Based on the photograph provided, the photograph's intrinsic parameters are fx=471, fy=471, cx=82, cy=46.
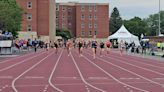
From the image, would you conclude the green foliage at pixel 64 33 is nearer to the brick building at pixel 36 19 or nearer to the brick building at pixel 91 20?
the brick building at pixel 91 20

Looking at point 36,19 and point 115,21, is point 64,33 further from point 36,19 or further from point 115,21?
point 115,21

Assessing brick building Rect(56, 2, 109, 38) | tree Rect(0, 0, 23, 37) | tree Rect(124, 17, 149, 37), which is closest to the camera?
tree Rect(0, 0, 23, 37)

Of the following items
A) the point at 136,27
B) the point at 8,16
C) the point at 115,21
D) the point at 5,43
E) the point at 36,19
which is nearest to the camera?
the point at 5,43

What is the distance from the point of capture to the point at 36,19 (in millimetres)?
110375

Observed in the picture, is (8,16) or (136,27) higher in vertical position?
(136,27)

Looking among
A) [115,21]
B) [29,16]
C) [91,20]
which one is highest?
[115,21]

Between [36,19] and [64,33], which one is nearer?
[36,19]

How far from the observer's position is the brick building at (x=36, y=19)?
355 feet

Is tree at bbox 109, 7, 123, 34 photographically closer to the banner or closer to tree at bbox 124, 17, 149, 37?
tree at bbox 124, 17, 149, 37

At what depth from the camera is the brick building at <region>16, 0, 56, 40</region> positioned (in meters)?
108

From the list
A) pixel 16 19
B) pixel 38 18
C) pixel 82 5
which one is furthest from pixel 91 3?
pixel 16 19

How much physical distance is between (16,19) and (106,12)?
8069cm

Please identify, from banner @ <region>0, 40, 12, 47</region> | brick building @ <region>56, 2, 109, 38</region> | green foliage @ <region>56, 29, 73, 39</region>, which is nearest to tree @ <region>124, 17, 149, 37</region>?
brick building @ <region>56, 2, 109, 38</region>

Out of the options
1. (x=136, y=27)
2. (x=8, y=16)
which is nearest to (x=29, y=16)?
(x=8, y=16)
